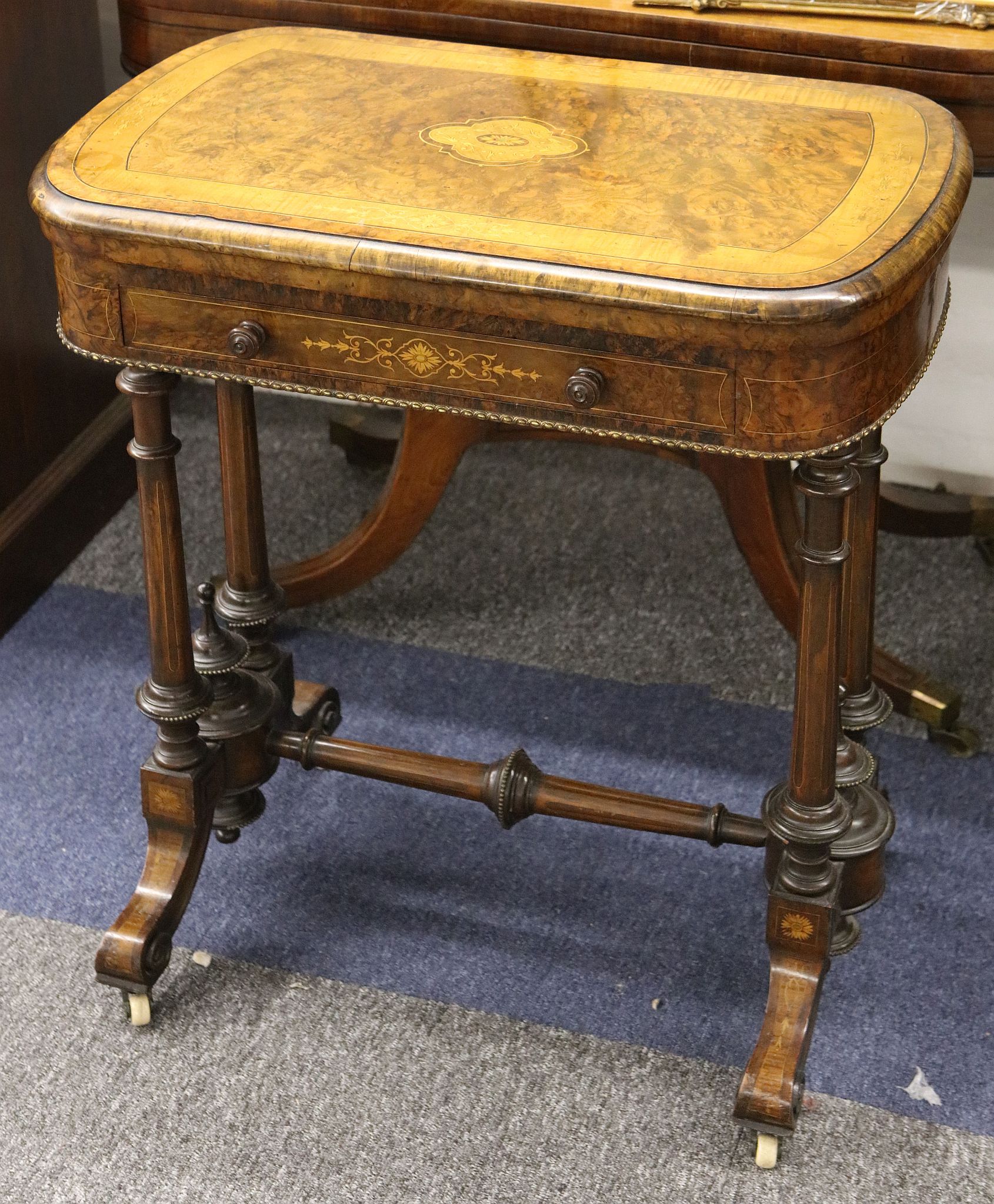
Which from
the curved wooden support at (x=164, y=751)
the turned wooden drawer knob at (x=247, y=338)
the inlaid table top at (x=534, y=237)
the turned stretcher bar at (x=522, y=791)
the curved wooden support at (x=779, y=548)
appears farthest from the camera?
the curved wooden support at (x=779, y=548)

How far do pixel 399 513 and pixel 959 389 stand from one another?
2.86 ft

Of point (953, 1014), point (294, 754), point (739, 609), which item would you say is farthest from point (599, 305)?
point (739, 609)

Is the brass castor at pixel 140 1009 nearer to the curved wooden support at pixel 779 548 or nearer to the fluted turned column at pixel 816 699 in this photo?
the fluted turned column at pixel 816 699

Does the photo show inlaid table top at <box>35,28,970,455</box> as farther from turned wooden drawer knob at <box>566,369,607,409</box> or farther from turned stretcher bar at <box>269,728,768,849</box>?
turned stretcher bar at <box>269,728,768,849</box>

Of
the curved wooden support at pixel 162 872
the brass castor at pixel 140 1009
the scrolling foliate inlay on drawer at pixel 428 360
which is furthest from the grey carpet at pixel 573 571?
the scrolling foliate inlay on drawer at pixel 428 360

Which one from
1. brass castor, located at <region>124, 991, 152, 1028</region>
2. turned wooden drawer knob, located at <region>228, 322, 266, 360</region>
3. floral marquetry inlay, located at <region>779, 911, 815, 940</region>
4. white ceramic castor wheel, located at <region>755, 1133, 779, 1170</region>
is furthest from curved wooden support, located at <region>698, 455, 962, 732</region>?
brass castor, located at <region>124, 991, 152, 1028</region>

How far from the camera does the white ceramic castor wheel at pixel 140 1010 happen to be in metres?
1.67

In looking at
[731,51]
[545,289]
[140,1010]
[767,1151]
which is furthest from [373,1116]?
[731,51]

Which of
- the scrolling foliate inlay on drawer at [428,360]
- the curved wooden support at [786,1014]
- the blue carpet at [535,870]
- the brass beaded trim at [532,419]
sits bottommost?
the blue carpet at [535,870]

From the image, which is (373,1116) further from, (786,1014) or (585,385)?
(585,385)

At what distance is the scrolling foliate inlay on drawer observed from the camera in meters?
1.25

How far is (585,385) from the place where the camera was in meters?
1.26

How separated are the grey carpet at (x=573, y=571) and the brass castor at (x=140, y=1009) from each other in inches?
28.0

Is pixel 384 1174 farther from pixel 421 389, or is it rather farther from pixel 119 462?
pixel 119 462
